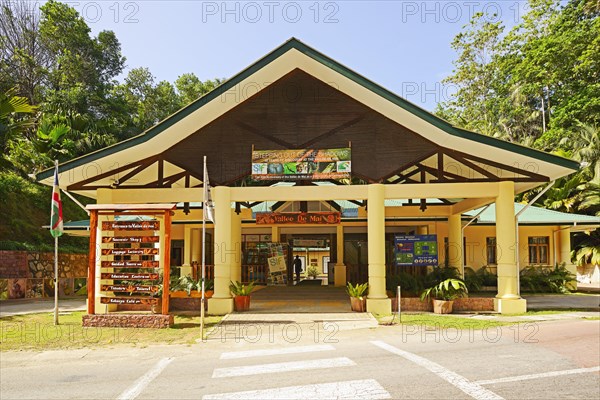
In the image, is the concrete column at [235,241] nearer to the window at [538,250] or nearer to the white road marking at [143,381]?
the white road marking at [143,381]

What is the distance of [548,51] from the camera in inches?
1419

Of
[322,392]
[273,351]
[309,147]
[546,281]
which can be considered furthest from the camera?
[546,281]

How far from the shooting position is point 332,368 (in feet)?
25.7

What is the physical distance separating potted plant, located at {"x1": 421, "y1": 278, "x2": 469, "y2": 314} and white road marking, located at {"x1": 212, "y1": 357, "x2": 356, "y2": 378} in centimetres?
680

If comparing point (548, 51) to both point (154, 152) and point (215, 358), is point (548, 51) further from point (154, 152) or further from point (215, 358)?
point (215, 358)

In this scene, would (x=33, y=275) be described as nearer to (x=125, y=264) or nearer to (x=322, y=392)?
(x=125, y=264)

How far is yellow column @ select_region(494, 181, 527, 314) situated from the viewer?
570 inches

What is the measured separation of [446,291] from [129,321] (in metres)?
8.78

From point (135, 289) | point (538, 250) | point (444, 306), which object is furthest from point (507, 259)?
point (538, 250)

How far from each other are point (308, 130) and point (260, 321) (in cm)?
568

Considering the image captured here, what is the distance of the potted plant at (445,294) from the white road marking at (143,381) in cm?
843

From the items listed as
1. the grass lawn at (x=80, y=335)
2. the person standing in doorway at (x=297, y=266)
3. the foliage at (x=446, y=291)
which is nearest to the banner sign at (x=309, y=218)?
the foliage at (x=446, y=291)

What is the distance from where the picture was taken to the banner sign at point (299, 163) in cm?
1482

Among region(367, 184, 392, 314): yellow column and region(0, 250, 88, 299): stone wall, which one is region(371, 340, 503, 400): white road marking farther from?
region(0, 250, 88, 299): stone wall
